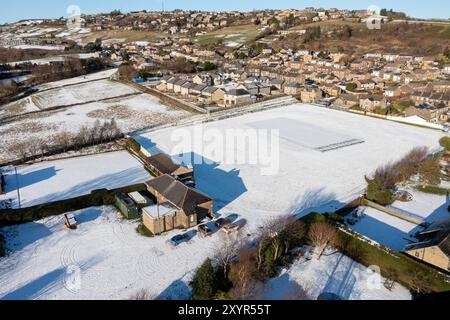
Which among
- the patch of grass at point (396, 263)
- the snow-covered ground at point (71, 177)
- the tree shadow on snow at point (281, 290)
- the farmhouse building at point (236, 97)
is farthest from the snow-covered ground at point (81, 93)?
the patch of grass at point (396, 263)


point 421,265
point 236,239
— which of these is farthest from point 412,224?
point 236,239

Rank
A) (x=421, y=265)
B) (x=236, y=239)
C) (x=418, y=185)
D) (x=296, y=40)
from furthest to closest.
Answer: (x=296, y=40)
(x=418, y=185)
(x=236, y=239)
(x=421, y=265)

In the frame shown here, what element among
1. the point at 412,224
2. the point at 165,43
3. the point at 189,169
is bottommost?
the point at 412,224

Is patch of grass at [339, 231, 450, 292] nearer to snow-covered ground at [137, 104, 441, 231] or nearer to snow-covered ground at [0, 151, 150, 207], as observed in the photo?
snow-covered ground at [137, 104, 441, 231]

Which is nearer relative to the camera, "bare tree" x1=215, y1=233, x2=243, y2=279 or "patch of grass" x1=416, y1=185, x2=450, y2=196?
"bare tree" x1=215, y1=233, x2=243, y2=279

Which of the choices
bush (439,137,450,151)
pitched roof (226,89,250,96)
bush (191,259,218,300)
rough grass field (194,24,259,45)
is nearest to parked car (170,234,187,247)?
bush (191,259,218,300)

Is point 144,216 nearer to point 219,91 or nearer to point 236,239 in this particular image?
point 236,239

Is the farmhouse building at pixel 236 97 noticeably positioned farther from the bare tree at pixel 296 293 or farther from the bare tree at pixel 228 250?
the bare tree at pixel 296 293
